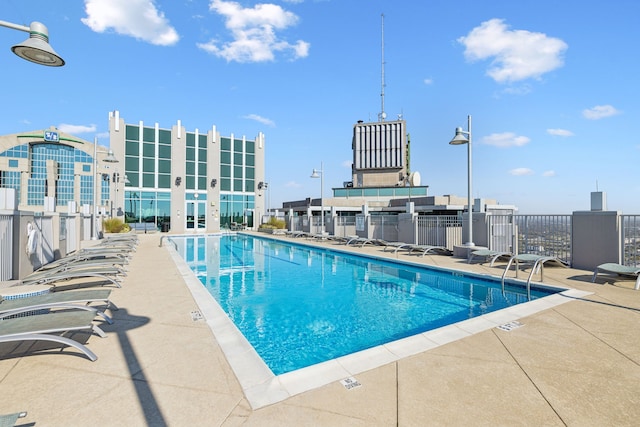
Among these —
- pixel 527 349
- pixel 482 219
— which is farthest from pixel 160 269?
pixel 482 219

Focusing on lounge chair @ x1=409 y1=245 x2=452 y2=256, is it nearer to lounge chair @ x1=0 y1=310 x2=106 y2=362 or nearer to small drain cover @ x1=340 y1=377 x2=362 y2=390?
small drain cover @ x1=340 y1=377 x2=362 y2=390

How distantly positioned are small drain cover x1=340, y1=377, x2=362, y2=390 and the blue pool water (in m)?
1.57

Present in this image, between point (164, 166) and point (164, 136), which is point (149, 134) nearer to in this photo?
point (164, 136)

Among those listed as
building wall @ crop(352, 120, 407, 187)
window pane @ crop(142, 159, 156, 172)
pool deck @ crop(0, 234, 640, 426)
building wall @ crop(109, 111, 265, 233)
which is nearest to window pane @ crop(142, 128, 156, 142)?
building wall @ crop(109, 111, 265, 233)

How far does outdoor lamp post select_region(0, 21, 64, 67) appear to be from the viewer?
12.9ft

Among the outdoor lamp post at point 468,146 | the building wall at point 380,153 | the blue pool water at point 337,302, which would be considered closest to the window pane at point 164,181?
the blue pool water at point 337,302

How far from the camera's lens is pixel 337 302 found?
7711 mm

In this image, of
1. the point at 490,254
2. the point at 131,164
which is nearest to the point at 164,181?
the point at 131,164

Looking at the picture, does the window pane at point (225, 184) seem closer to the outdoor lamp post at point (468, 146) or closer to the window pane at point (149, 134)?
the window pane at point (149, 134)

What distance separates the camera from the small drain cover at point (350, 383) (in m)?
3.04

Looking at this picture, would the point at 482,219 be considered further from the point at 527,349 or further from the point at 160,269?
the point at 160,269

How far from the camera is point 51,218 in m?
10.4

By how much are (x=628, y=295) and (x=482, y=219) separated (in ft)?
20.6

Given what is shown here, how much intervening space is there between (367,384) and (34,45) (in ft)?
18.3
